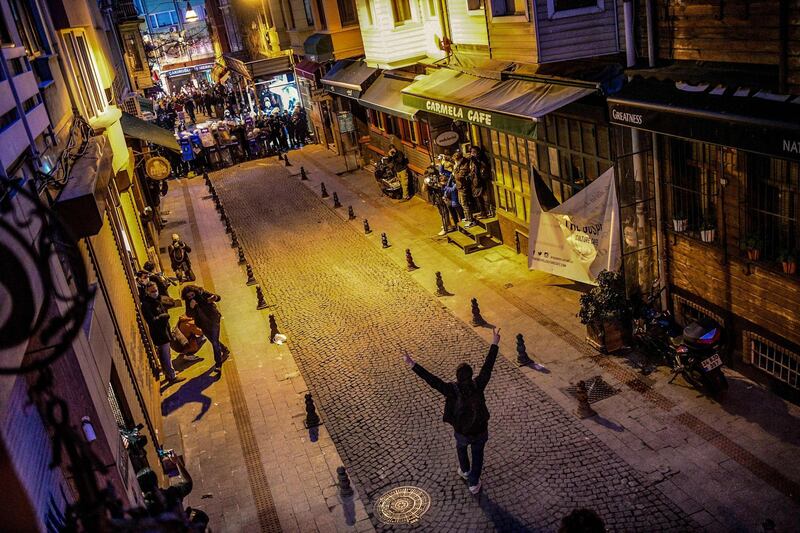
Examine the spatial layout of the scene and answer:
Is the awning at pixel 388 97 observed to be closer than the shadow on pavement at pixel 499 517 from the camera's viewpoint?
No

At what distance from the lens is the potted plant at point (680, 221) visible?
11.7 m

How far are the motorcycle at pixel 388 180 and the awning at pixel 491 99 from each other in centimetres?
504

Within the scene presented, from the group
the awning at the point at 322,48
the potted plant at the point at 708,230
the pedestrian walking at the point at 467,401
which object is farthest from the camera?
the awning at the point at 322,48

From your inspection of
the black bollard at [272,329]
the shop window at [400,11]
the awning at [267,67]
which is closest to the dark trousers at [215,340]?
the black bollard at [272,329]

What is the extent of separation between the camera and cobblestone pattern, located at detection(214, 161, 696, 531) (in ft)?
30.1

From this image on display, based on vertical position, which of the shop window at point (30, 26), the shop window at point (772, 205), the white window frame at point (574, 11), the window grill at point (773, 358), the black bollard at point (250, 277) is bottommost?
the black bollard at point (250, 277)

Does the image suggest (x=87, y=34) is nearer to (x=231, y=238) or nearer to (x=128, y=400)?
(x=231, y=238)

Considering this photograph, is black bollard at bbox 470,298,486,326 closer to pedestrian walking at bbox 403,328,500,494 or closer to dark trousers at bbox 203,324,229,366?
pedestrian walking at bbox 403,328,500,494

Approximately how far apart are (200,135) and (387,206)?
1515 cm

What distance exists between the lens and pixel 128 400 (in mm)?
10648

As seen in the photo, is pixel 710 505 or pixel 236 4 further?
pixel 236 4

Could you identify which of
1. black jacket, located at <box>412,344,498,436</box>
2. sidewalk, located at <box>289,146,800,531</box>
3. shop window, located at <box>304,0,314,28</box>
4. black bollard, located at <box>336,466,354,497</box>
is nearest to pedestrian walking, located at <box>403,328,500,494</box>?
black jacket, located at <box>412,344,498,436</box>

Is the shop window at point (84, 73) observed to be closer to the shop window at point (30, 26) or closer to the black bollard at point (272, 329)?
the shop window at point (30, 26)

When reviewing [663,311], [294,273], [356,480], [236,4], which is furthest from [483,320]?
[236,4]
